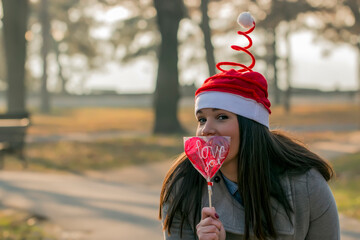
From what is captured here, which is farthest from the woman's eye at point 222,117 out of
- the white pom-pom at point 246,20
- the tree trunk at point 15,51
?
the tree trunk at point 15,51

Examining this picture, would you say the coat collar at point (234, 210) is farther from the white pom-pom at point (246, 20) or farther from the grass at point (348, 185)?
the grass at point (348, 185)

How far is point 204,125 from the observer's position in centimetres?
272

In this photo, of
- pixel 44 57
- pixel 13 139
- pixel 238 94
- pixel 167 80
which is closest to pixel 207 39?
pixel 167 80

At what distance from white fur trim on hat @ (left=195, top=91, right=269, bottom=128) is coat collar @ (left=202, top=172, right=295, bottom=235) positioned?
1.07 feet

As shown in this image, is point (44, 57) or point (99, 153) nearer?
point (99, 153)

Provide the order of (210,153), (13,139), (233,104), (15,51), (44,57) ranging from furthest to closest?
(44,57) → (15,51) → (13,139) → (233,104) → (210,153)

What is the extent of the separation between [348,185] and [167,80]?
9.24 meters

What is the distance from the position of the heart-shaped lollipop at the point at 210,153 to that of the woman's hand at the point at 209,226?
0.17m

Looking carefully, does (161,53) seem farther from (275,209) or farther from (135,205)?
(275,209)

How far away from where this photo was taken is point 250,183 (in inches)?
106

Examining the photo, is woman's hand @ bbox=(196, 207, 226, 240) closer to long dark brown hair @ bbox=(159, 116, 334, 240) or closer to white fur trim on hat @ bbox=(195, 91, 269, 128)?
long dark brown hair @ bbox=(159, 116, 334, 240)

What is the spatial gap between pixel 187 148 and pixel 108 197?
533 centimetres

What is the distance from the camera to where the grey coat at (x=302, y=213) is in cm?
266

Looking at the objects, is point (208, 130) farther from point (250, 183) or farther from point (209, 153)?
point (250, 183)
